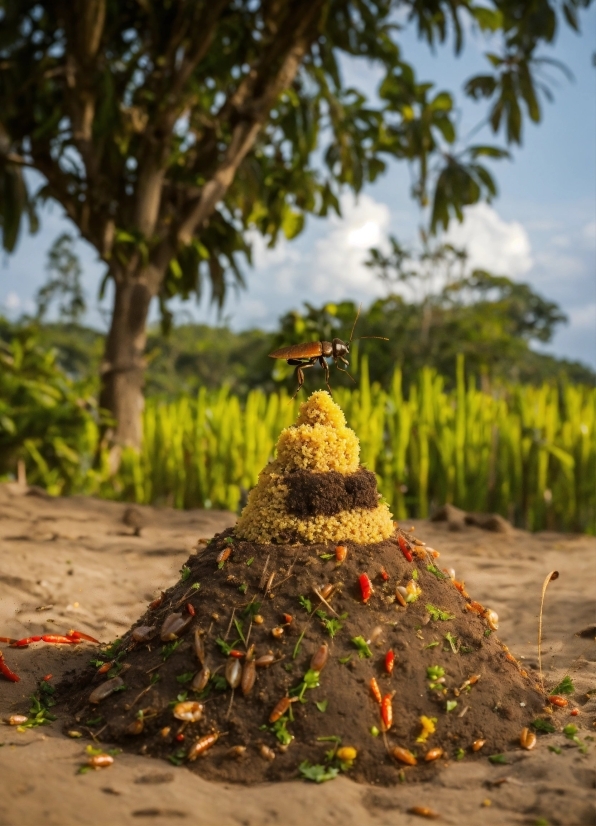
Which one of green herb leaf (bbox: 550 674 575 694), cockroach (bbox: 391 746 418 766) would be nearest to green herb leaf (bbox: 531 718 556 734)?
green herb leaf (bbox: 550 674 575 694)

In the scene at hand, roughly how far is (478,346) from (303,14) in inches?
280

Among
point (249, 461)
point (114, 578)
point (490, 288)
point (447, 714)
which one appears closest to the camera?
point (447, 714)

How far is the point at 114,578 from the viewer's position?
4023 millimetres

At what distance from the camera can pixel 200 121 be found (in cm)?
877

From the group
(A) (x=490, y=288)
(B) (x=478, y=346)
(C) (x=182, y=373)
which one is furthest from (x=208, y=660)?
(C) (x=182, y=373)

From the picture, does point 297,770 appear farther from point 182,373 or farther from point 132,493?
point 182,373

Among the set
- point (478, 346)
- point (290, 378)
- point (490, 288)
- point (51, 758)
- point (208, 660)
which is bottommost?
point (51, 758)

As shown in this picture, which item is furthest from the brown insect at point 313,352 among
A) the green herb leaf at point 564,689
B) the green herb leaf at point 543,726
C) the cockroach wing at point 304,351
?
the green herb leaf at point 564,689

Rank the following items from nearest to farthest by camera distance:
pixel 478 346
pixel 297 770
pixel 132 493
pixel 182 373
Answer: pixel 297 770, pixel 132 493, pixel 478 346, pixel 182 373

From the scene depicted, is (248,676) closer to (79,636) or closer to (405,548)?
(405,548)

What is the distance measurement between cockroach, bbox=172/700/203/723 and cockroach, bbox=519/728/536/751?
3.00ft

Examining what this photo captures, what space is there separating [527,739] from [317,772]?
2.16ft

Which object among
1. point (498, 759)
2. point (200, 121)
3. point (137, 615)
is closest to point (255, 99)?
point (200, 121)

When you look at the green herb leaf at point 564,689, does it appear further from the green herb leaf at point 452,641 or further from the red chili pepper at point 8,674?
the red chili pepper at point 8,674
